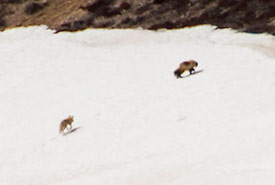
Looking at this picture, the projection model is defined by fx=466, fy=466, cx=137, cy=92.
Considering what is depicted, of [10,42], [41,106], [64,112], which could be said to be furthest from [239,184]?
[10,42]

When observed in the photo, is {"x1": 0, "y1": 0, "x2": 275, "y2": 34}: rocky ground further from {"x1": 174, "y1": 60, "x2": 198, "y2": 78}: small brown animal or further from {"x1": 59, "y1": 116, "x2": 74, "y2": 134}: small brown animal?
{"x1": 59, "y1": 116, "x2": 74, "y2": 134}: small brown animal

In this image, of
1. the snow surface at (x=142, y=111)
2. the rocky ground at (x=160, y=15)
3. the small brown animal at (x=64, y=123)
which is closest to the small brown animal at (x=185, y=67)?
the snow surface at (x=142, y=111)

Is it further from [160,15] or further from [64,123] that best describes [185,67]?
[160,15]

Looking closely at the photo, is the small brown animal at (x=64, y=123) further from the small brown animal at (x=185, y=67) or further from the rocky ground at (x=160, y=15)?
the rocky ground at (x=160, y=15)

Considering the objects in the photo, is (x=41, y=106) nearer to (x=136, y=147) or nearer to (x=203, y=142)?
(x=136, y=147)

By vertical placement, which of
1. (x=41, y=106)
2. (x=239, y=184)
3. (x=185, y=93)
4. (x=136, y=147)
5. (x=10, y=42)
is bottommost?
(x=10, y=42)

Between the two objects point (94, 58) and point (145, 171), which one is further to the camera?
point (94, 58)
